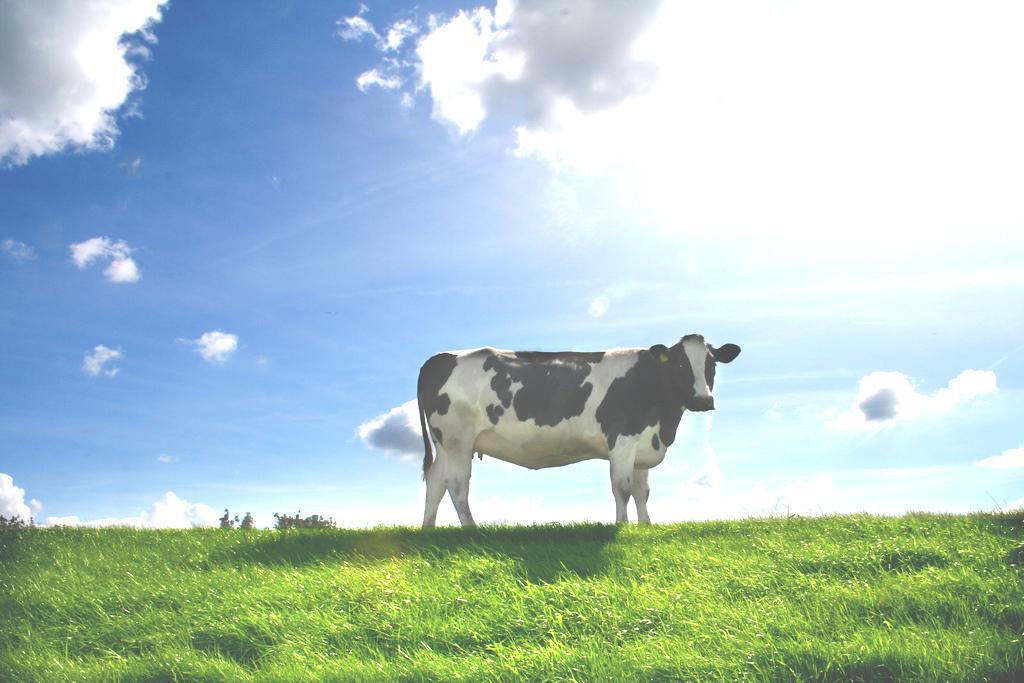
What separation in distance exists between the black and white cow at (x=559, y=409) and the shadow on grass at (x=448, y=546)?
2.37 metres

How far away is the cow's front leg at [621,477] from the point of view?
46.8 feet

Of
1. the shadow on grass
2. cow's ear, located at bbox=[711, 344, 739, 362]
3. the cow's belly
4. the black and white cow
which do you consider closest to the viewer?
the shadow on grass

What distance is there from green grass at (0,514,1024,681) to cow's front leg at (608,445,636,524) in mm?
1838

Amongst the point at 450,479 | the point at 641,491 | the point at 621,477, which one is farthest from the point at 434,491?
the point at 641,491

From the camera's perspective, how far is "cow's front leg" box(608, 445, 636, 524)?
1426cm

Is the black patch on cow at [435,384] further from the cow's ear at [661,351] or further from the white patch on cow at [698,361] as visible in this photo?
the white patch on cow at [698,361]

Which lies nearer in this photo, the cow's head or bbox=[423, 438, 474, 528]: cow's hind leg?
bbox=[423, 438, 474, 528]: cow's hind leg

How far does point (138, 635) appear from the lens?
884cm

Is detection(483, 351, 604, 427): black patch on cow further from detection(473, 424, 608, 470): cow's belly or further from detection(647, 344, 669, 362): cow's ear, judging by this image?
detection(647, 344, 669, 362): cow's ear

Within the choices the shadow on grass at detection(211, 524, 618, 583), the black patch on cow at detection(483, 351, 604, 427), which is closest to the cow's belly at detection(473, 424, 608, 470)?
the black patch on cow at detection(483, 351, 604, 427)

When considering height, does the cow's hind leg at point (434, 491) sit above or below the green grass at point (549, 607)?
above

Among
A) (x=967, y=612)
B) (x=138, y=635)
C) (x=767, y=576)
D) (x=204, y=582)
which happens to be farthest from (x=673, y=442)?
(x=138, y=635)

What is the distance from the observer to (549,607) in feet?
27.2

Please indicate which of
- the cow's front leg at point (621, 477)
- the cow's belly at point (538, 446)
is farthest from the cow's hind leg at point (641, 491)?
the cow's belly at point (538, 446)
